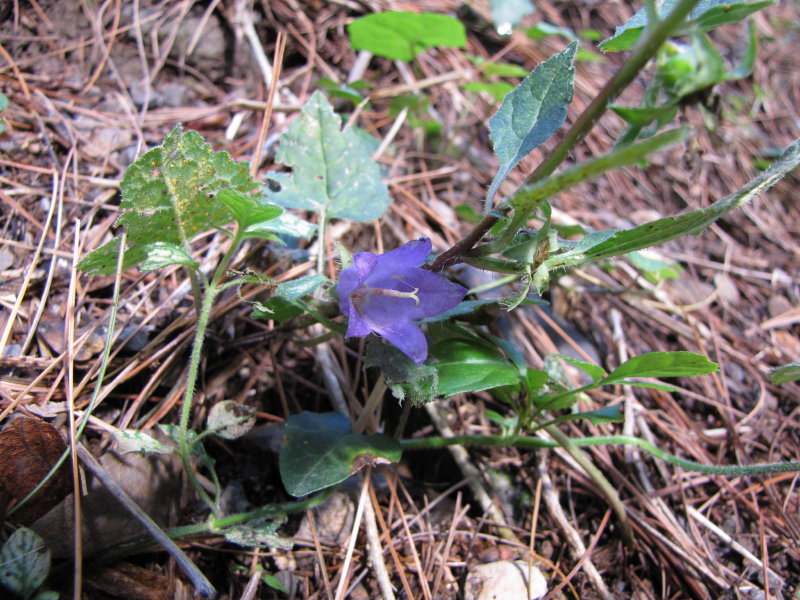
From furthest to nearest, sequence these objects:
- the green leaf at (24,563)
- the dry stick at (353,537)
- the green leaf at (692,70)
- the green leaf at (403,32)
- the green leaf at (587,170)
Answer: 1. the green leaf at (403,32)
2. the dry stick at (353,537)
3. the green leaf at (24,563)
4. the green leaf at (692,70)
5. the green leaf at (587,170)

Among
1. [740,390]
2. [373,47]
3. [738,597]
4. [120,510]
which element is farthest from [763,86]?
[120,510]

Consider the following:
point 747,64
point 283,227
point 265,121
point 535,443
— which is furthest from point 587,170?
point 265,121

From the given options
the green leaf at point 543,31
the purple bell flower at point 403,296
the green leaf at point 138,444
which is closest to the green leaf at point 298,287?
the purple bell flower at point 403,296

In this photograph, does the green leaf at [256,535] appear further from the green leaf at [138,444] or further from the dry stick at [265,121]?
the dry stick at [265,121]

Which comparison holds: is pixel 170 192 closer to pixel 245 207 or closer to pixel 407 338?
pixel 245 207

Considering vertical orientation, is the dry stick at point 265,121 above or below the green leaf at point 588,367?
above

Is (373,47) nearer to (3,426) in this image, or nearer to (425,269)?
(425,269)

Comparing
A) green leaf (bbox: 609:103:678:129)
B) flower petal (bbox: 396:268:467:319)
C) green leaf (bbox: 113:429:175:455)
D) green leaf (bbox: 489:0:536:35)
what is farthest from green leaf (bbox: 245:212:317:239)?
green leaf (bbox: 489:0:536:35)
